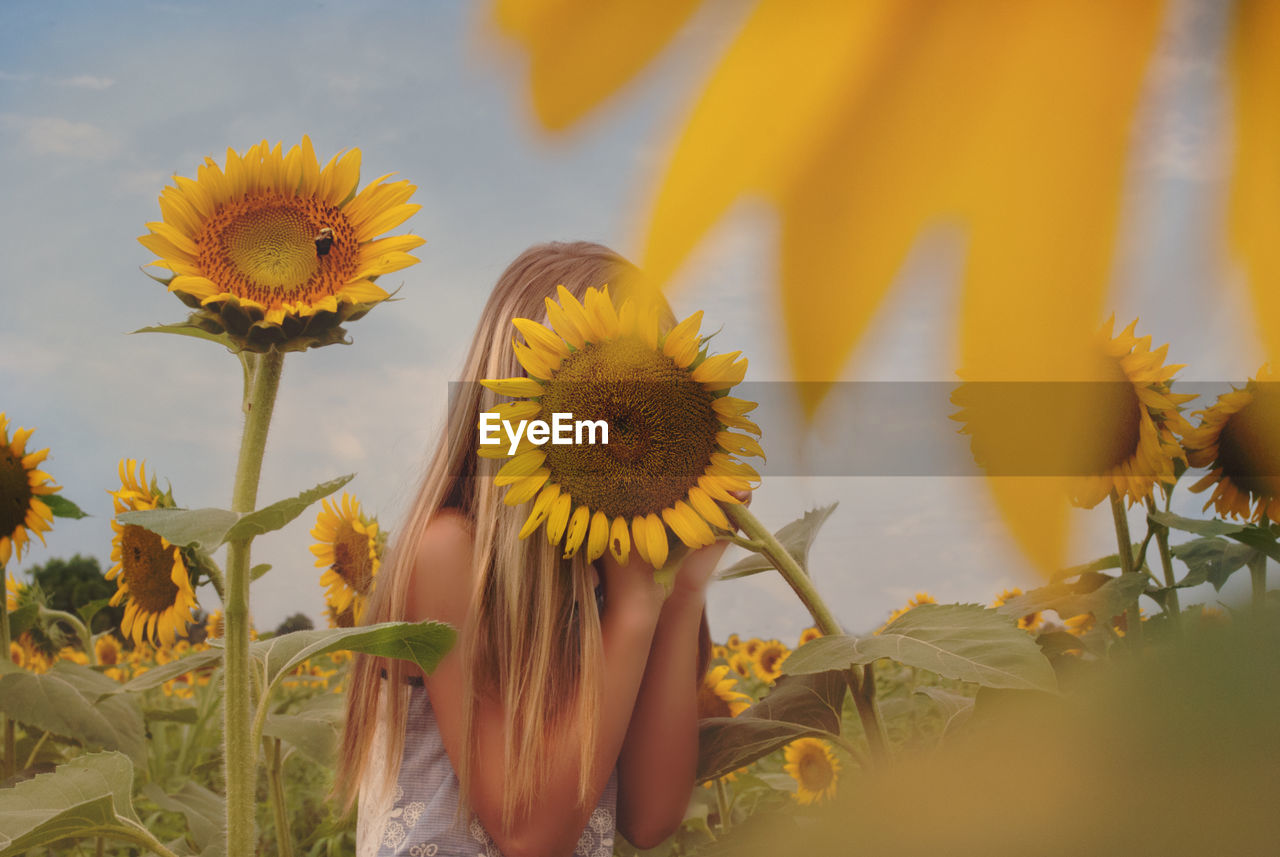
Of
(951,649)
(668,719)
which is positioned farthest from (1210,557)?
(668,719)

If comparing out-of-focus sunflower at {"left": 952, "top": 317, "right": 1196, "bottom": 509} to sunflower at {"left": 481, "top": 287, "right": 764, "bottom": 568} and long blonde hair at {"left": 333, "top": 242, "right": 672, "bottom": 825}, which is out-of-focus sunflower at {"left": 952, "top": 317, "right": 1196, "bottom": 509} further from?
long blonde hair at {"left": 333, "top": 242, "right": 672, "bottom": 825}

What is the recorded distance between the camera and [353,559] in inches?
50.9

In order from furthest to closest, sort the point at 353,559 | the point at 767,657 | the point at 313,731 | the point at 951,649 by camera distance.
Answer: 1. the point at 767,657
2. the point at 353,559
3. the point at 313,731
4. the point at 951,649

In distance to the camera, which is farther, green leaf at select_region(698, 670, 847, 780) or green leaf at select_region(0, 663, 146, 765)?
green leaf at select_region(0, 663, 146, 765)

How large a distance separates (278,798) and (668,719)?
517 millimetres

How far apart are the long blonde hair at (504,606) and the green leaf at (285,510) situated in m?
0.22

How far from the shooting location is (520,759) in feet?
2.68

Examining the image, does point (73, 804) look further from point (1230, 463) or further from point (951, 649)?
point (1230, 463)

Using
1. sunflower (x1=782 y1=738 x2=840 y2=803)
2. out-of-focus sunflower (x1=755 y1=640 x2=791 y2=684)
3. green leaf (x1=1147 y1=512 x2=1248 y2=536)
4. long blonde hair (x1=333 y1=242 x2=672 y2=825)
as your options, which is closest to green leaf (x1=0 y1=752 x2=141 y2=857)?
long blonde hair (x1=333 y1=242 x2=672 y2=825)

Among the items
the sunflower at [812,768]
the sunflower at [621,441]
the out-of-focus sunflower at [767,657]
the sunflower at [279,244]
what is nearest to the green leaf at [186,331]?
the sunflower at [279,244]

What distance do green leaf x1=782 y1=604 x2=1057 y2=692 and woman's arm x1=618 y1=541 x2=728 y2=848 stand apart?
0.23m

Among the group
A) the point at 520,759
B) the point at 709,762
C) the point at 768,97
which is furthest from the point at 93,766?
the point at 768,97

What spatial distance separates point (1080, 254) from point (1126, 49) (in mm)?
42

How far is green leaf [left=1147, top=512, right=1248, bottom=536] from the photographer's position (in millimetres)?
679
